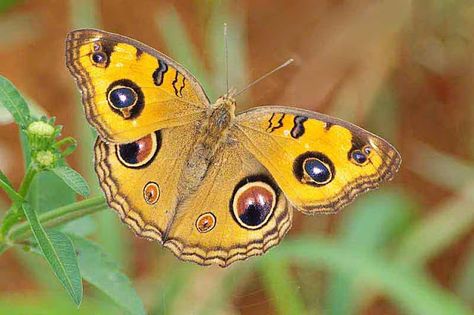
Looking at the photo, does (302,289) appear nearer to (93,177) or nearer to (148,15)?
(93,177)

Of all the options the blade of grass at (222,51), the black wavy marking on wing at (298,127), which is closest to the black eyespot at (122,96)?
the black wavy marking on wing at (298,127)

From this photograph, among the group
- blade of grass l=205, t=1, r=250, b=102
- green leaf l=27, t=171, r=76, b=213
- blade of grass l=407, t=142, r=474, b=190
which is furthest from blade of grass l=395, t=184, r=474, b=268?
green leaf l=27, t=171, r=76, b=213

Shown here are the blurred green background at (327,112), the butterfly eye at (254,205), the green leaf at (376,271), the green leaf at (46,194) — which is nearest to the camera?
the butterfly eye at (254,205)

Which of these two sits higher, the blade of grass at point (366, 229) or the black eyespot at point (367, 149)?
the black eyespot at point (367, 149)

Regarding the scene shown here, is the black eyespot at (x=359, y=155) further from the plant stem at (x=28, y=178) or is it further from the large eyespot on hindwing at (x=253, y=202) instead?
the plant stem at (x=28, y=178)

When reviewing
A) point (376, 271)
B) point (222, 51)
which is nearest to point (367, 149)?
point (376, 271)

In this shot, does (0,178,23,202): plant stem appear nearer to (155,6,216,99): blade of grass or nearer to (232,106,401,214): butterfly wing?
(232,106,401,214): butterfly wing

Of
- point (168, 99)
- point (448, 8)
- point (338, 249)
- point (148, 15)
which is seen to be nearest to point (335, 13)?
point (448, 8)
